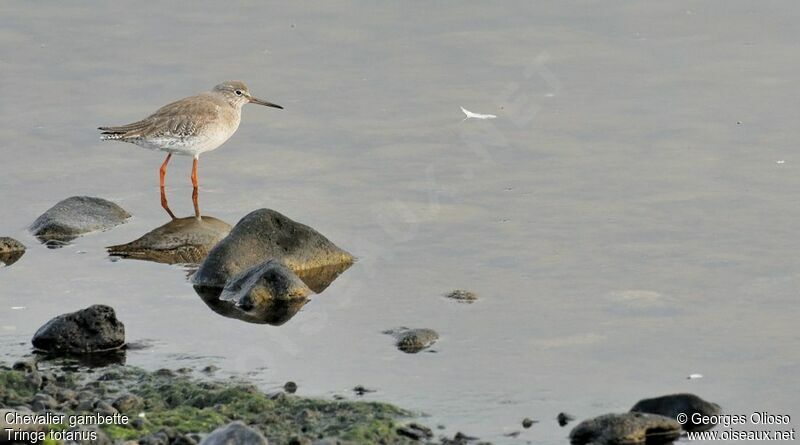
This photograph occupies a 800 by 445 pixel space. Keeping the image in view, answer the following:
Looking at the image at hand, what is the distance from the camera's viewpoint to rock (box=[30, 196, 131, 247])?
45.7ft

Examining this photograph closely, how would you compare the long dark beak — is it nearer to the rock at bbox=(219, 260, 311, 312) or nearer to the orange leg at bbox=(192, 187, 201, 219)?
the orange leg at bbox=(192, 187, 201, 219)

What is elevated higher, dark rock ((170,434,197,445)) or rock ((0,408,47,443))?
rock ((0,408,47,443))

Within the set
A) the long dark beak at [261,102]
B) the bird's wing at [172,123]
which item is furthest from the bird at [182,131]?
the long dark beak at [261,102]

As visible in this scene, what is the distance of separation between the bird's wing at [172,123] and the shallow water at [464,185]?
0.62 meters

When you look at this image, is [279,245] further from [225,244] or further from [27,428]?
[27,428]

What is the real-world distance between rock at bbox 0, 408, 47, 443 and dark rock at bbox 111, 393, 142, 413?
802 millimetres

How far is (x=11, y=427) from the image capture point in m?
8.41

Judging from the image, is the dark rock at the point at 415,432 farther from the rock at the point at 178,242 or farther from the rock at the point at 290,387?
the rock at the point at 178,242

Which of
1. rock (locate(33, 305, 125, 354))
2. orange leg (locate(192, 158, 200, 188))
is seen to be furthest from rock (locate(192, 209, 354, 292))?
orange leg (locate(192, 158, 200, 188))

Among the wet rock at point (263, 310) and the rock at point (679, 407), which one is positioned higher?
the wet rock at point (263, 310)

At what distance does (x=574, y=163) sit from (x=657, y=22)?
5052 mm

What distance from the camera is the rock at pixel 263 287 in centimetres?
1188

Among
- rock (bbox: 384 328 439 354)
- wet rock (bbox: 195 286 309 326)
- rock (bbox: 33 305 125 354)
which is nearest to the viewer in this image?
rock (bbox: 33 305 125 354)

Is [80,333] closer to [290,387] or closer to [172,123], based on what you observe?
[290,387]
